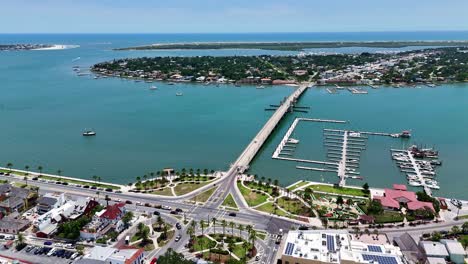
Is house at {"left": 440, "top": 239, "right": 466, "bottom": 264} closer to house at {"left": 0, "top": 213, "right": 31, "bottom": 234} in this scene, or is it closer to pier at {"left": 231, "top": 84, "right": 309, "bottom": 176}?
pier at {"left": 231, "top": 84, "right": 309, "bottom": 176}

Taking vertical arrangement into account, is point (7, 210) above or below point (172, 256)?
below

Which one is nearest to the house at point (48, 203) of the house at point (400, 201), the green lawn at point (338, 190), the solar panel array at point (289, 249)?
the solar panel array at point (289, 249)

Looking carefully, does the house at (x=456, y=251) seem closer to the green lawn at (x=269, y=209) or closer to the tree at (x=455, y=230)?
the tree at (x=455, y=230)

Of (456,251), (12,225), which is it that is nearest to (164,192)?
(12,225)

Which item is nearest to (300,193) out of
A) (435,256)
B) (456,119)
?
(435,256)

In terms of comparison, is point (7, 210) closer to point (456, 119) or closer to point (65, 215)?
point (65, 215)
